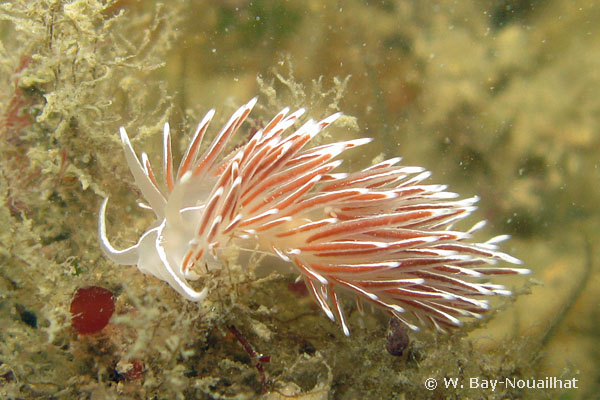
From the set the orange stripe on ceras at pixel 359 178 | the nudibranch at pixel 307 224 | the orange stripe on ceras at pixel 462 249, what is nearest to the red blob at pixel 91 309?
the nudibranch at pixel 307 224

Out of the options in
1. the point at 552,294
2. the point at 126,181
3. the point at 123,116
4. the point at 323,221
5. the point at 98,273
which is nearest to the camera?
the point at 323,221

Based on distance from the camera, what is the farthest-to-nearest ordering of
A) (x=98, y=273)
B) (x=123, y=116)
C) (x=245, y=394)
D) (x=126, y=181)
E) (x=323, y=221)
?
(x=123, y=116) < (x=126, y=181) < (x=98, y=273) < (x=245, y=394) < (x=323, y=221)

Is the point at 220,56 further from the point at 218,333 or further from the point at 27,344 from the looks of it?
the point at 27,344

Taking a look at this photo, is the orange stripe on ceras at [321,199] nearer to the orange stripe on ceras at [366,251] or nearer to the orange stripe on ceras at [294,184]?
the orange stripe on ceras at [294,184]

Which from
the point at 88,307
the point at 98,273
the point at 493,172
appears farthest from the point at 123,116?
the point at 493,172

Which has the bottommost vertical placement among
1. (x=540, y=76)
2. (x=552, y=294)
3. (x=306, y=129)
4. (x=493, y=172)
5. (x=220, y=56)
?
(x=552, y=294)

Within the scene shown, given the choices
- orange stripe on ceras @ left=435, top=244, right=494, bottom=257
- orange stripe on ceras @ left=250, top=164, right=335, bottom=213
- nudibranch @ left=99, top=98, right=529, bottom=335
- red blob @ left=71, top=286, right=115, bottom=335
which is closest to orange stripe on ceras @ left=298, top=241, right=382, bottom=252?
nudibranch @ left=99, top=98, right=529, bottom=335
